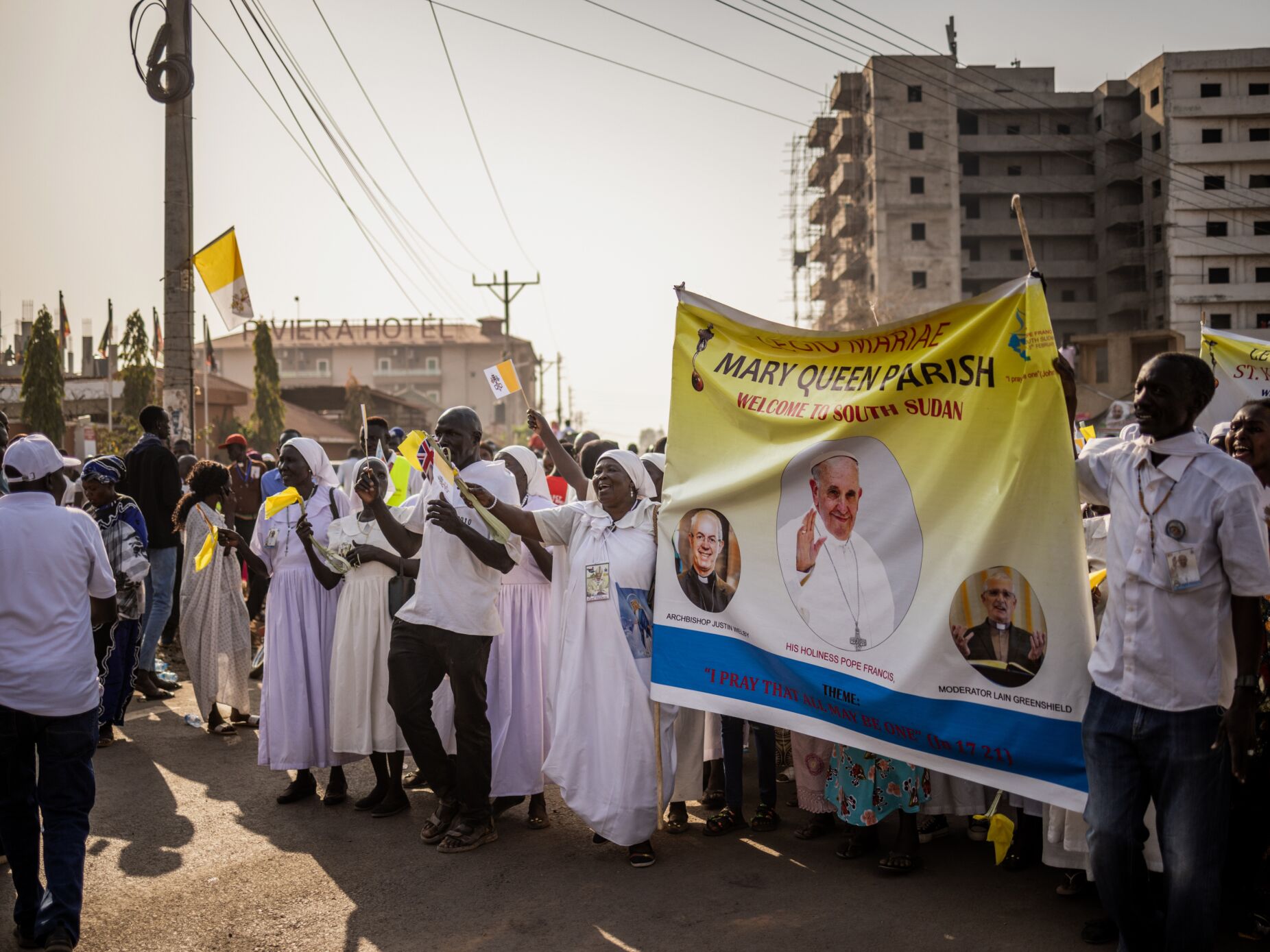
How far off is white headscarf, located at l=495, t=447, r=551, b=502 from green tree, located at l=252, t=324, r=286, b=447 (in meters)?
40.7

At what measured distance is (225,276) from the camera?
12.2m

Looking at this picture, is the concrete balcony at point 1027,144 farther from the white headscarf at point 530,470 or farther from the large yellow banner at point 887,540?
the large yellow banner at point 887,540

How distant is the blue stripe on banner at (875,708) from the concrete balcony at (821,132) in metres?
72.3

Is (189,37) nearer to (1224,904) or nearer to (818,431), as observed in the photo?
(818,431)

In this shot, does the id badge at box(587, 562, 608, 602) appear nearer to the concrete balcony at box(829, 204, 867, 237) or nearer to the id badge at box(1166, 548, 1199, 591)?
the id badge at box(1166, 548, 1199, 591)

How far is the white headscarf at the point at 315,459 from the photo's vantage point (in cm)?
726

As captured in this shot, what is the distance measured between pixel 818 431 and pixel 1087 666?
1695 mm

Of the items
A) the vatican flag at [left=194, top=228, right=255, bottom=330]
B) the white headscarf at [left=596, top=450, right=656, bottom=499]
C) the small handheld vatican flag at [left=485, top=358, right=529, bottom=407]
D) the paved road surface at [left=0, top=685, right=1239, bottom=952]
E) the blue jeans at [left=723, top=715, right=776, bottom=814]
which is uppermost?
the vatican flag at [left=194, top=228, right=255, bottom=330]

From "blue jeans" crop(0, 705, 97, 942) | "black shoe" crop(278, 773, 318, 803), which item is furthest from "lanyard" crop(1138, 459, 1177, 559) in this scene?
"black shoe" crop(278, 773, 318, 803)

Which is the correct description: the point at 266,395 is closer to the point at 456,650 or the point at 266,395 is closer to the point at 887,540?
the point at 456,650

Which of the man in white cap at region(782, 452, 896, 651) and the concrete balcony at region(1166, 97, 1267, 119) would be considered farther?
the concrete balcony at region(1166, 97, 1267, 119)

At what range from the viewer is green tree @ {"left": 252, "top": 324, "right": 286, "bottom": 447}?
45.8 metres

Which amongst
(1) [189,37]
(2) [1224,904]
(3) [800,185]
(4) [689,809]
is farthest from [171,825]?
(3) [800,185]

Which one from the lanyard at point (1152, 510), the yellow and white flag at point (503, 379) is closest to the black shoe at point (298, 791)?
the yellow and white flag at point (503, 379)
